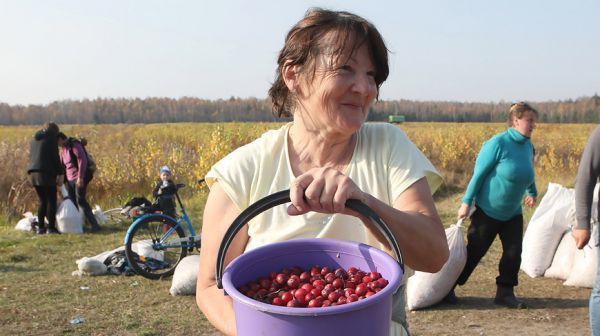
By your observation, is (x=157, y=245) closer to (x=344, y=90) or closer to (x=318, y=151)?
(x=318, y=151)

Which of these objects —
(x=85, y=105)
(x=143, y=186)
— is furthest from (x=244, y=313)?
(x=85, y=105)

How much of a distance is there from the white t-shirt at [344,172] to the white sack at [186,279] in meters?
3.41

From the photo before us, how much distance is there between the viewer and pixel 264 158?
134 cm

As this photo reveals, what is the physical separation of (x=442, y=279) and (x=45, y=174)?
5.36 m

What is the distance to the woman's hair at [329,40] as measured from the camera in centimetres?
125

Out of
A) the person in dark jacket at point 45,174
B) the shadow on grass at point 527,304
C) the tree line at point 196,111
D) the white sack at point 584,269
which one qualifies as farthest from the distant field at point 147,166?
the tree line at point 196,111

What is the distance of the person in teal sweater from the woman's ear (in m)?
2.97

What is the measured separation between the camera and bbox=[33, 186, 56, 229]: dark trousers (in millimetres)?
7031

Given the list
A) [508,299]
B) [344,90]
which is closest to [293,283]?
[344,90]

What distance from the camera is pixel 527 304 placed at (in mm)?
4195

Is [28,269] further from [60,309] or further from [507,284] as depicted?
[507,284]

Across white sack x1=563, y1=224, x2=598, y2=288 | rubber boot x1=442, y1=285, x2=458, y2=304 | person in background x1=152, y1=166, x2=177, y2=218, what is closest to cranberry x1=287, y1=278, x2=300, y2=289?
rubber boot x1=442, y1=285, x2=458, y2=304

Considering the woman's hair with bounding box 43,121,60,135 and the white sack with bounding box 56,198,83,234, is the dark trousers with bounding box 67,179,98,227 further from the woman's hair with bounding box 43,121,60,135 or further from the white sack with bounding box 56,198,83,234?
the woman's hair with bounding box 43,121,60,135

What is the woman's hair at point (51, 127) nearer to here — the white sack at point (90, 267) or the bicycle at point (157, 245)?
the bicycle at point (157, 245)
